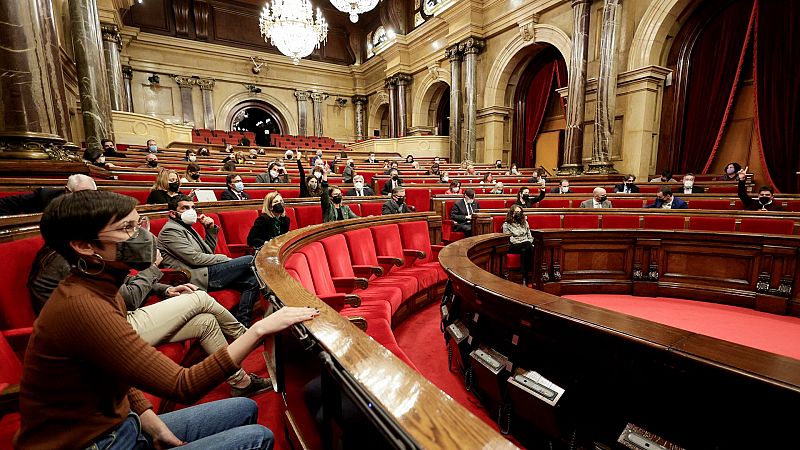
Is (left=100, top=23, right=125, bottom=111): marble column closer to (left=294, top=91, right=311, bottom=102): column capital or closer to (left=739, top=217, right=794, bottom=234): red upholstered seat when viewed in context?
(left=294, top=91, right=311, bottom=102): column capital

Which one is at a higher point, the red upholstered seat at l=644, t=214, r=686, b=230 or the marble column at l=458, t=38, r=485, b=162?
the marble column at l=458, t=38, r=485, b=162

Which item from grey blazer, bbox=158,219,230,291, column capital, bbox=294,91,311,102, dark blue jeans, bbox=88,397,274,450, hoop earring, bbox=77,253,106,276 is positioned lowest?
dark blue jeans, bbox=88,397,274,450

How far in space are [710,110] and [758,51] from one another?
114 centimetres

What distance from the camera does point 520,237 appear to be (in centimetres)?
350

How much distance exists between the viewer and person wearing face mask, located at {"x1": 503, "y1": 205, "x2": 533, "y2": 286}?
11.5ft

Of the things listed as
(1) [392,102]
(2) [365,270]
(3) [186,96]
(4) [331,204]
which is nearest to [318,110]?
(1) [392,102]

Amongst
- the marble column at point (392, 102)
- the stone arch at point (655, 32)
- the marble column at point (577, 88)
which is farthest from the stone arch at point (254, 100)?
the stone arch at point (655, 32)

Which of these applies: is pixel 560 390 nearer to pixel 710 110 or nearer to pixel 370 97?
pixel 710 110

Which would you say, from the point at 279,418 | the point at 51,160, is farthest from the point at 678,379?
the point at 51,160

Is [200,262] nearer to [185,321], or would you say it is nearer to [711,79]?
[185,321]

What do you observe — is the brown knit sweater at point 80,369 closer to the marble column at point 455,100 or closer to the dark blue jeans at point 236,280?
the dark blue jeans at point 236,280

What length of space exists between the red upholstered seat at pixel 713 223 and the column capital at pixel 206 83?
1622cm

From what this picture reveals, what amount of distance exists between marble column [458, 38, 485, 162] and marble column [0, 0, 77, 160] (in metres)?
9.87

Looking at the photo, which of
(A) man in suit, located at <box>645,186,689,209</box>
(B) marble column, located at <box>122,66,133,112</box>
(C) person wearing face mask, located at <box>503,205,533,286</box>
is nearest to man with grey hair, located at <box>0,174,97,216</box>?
(C) person wearing face mask, located at <box>503,205,533,286</box>
